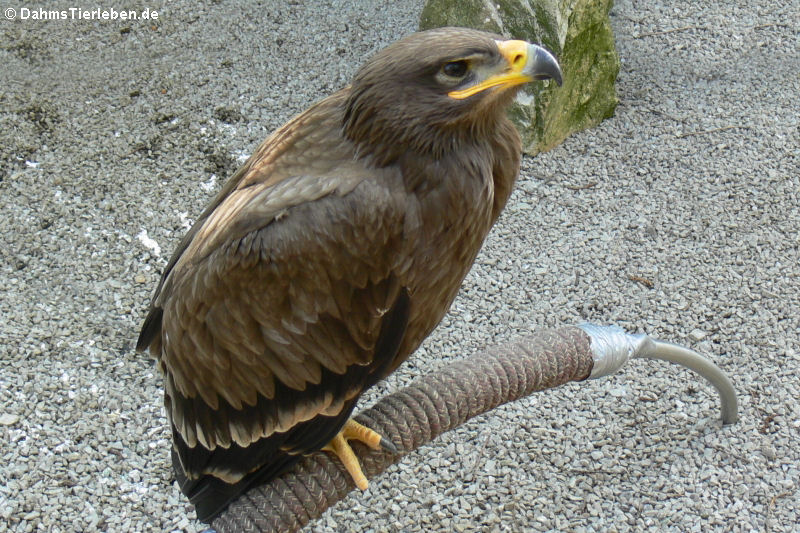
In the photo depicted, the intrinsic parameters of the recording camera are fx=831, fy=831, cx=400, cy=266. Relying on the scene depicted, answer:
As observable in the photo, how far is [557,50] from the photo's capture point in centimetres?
383

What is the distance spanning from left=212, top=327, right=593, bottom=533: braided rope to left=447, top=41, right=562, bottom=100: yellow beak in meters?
0.66

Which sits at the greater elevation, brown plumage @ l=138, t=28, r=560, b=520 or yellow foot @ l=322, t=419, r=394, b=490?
brown plumage @ l=138, t=28, r=560, b=520

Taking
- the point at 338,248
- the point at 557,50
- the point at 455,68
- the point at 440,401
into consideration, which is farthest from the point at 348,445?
the point at 557,50

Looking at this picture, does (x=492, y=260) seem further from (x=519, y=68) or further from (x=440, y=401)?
(x=519, y=68)

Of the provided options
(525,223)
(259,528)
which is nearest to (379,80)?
(259,528)

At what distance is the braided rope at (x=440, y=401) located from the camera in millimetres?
1818

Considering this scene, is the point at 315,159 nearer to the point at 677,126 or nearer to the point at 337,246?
the point at 337,246

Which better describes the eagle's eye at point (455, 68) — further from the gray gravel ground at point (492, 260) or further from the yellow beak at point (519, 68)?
the gray gravel ground at point (492, 260)

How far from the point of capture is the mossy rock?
3832mm

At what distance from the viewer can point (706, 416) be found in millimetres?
2895

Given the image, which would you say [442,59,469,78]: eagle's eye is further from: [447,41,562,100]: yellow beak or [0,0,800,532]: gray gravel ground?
[0,0,800,532]: gray gravel ground

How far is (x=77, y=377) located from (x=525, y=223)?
1971 millimetres

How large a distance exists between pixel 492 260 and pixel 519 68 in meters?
1.97

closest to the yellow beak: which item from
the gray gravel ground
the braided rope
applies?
the braided rope
